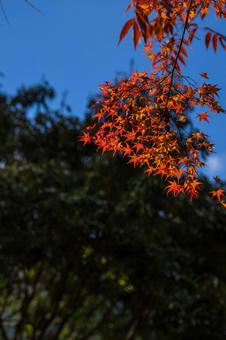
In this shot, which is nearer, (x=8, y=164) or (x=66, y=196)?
(x=66, y=196)

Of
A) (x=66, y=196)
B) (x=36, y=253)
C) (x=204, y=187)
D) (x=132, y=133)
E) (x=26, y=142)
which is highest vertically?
(x=204, y=187)

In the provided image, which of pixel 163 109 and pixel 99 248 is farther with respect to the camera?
pixel 99 248

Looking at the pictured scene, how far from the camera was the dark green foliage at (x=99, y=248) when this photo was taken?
22.6ft

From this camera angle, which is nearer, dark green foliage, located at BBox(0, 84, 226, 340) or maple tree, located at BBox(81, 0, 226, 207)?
maple tree, located at BBox(81, 0, 226, 207)

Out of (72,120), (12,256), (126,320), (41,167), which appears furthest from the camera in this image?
(72,120)

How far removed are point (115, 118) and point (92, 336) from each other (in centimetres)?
635

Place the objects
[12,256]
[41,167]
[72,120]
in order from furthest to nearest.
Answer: [72,120], [41,167], [12,256]

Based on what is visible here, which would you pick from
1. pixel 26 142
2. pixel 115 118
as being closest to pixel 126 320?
pixel 26 142

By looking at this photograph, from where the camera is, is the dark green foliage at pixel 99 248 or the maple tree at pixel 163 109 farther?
the dark green foliage at pixel 99 248

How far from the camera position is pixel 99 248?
7.00 metres

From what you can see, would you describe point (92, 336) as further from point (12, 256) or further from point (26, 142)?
point (26, 142)

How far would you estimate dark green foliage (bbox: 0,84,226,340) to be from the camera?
6.88 meters

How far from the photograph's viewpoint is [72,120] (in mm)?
8961

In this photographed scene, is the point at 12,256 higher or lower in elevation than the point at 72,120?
lower
